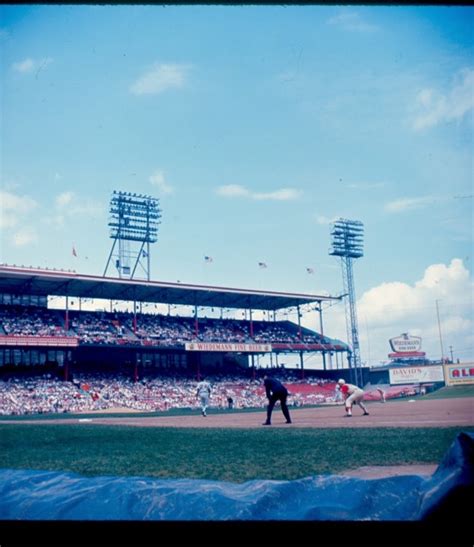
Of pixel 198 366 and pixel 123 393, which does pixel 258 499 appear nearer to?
pixel 123 393

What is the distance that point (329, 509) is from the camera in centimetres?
395

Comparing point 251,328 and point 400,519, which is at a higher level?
point 251,328

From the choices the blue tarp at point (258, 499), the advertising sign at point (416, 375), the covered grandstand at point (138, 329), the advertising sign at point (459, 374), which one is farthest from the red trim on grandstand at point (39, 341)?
the advertising sign at point (459, 374)

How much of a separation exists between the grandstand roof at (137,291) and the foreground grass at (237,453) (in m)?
26.5

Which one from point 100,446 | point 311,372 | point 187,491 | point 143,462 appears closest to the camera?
point 187,491

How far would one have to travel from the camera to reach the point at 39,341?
1358 inches

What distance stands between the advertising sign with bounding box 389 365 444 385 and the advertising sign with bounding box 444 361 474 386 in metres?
0.63

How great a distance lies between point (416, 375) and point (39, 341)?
116 feet

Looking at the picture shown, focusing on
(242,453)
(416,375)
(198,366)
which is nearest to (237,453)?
(242,453)

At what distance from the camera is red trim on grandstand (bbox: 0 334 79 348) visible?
33.5 m

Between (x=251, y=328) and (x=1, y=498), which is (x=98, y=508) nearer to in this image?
(x=1, y=498)
